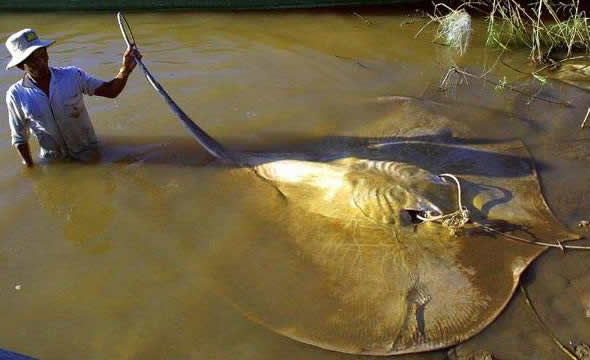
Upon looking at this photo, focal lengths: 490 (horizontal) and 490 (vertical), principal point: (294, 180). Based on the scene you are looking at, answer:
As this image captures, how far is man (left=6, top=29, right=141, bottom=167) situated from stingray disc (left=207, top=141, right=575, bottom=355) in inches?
75.3

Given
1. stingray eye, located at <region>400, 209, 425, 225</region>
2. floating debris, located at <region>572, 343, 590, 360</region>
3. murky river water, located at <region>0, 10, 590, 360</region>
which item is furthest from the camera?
stingray eye, located at <region>400, 209, 425, 225</region>

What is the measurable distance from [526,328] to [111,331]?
2372 millimetres

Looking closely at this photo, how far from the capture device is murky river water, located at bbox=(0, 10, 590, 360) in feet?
9.34

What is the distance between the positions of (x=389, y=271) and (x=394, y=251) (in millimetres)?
174

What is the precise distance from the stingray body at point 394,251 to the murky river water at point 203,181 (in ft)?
0.42

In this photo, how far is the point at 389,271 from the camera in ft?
9.78

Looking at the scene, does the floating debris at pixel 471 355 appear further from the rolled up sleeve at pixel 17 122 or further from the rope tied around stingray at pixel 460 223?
the rolled up sleeve at pixel 17 122

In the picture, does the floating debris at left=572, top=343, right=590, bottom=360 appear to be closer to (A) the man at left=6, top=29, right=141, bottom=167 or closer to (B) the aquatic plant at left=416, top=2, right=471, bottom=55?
(A) the man at left=6, top=29, right=141, bottom=167

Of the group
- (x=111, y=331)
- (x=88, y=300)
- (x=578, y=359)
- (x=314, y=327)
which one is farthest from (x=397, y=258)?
(x=88, y=300)

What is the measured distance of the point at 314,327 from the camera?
2742 mm

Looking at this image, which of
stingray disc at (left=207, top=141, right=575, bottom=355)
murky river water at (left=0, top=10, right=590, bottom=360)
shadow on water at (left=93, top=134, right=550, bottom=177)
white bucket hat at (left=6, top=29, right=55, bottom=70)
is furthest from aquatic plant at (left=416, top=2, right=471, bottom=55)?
white bucket hat at (left=6, top=29, right=55, bottom=70)

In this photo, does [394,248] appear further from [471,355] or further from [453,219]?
[471,355]

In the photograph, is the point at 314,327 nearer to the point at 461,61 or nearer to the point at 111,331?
the point at 111,331

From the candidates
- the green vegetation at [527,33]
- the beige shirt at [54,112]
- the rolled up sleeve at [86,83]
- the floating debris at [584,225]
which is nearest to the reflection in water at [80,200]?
the beige shirt at [54,112]
